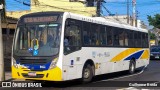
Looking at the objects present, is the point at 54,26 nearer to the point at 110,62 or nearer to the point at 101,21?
the point at 101,21

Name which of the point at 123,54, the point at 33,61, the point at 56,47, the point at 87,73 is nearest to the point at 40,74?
the point at 33,61

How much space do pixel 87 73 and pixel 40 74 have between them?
255cm

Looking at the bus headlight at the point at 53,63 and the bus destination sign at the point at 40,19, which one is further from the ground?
the bus destination sign at the point at 40,19

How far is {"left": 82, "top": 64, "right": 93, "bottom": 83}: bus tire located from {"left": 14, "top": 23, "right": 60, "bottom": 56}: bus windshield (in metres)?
2.20

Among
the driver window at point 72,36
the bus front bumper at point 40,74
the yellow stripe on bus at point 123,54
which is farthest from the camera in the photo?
the yellow stripe on bus at point 123,54

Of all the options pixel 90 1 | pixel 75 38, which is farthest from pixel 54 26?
pixel 90 1

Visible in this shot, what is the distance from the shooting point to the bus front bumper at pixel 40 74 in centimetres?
1332

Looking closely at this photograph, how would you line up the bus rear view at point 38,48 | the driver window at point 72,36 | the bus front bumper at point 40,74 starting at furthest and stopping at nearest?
the driver window at point 72,36, the bus rear view at point 38,48, the bus front bumper at point 40,74

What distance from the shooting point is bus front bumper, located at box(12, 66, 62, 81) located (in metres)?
13.3

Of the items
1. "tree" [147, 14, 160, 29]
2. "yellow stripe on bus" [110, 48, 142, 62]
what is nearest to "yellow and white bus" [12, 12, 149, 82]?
"yellow stripe on bus" [110, 48, 142, 62]

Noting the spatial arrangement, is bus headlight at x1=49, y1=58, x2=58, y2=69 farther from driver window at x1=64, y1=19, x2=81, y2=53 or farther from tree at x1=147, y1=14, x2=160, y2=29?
tree at x1=147, y1=14, x2=160, y2=29

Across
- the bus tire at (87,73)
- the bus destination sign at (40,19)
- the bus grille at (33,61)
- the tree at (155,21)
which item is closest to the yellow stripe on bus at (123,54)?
the bus tire at (87,73)

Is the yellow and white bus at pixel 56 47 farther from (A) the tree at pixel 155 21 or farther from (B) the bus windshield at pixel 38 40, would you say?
(A) the tree at pixel 155 21

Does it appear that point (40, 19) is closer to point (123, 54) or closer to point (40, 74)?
point (40, 74)
